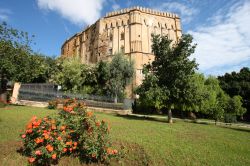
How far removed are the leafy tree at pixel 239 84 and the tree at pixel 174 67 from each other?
31350 mm

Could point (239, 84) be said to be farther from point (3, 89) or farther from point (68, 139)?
point (68, 139)

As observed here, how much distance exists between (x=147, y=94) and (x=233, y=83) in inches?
1401

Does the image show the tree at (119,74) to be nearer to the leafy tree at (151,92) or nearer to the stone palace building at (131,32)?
the stone palace building at (131,32)

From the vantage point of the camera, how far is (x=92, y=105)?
24734mm

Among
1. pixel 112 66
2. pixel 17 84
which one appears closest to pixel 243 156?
pixel 17 84

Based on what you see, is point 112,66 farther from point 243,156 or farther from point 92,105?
point 243,156

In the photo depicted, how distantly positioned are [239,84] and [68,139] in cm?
4754

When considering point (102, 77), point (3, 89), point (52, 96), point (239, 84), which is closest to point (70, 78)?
point (102, 77)

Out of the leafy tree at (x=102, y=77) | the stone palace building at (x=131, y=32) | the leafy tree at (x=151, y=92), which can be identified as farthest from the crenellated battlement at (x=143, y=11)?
the leafy tree at (x=151, y=92)

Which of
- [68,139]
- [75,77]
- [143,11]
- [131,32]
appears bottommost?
[68,139]

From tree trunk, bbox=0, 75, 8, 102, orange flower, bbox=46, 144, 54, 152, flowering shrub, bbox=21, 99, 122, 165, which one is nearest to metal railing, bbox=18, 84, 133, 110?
tree trunk, bbox=0, 75, 8, 102

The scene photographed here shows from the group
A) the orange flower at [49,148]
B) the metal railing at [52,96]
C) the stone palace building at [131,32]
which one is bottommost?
the orange flower at [49,148]

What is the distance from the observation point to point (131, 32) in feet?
161

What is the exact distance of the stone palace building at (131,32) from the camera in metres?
48.2
